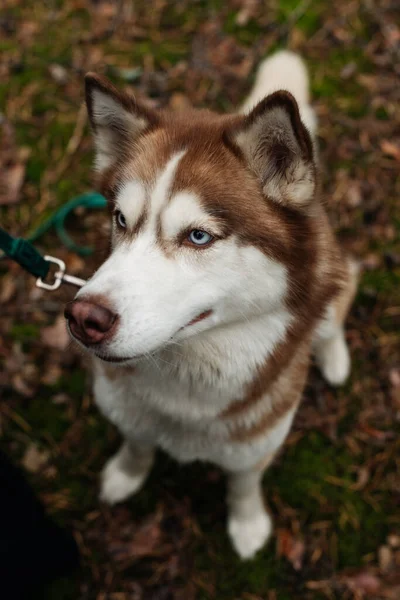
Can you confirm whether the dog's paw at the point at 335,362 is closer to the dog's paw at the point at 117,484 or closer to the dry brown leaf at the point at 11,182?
the dog's paw at the point at 117,484

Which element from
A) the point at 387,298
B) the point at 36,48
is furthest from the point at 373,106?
the point at 36,48

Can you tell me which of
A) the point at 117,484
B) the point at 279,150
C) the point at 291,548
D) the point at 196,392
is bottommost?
the point at 291,548

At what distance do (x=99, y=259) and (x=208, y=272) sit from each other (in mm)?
680

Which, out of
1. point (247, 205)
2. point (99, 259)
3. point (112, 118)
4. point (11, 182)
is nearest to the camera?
point (247, 205)

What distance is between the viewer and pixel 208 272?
Answer: 1.77 m

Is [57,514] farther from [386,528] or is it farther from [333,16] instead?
[333,16]

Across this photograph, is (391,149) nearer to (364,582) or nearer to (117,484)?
(364,582)

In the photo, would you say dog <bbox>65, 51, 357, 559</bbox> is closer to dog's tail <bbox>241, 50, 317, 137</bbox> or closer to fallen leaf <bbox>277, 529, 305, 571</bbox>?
fallen leaf <bbox>277, 529, 305, 571</bbox>

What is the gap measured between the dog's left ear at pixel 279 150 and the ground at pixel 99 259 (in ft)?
2.47

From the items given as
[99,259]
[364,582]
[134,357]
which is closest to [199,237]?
[134,357]

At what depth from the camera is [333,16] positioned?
4.67 metres

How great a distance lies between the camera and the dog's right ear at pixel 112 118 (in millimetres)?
1944

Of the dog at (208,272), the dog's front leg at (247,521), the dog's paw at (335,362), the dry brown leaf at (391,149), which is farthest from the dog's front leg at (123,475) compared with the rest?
the dry brown leaf at (391,149)

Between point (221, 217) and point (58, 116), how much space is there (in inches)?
121
